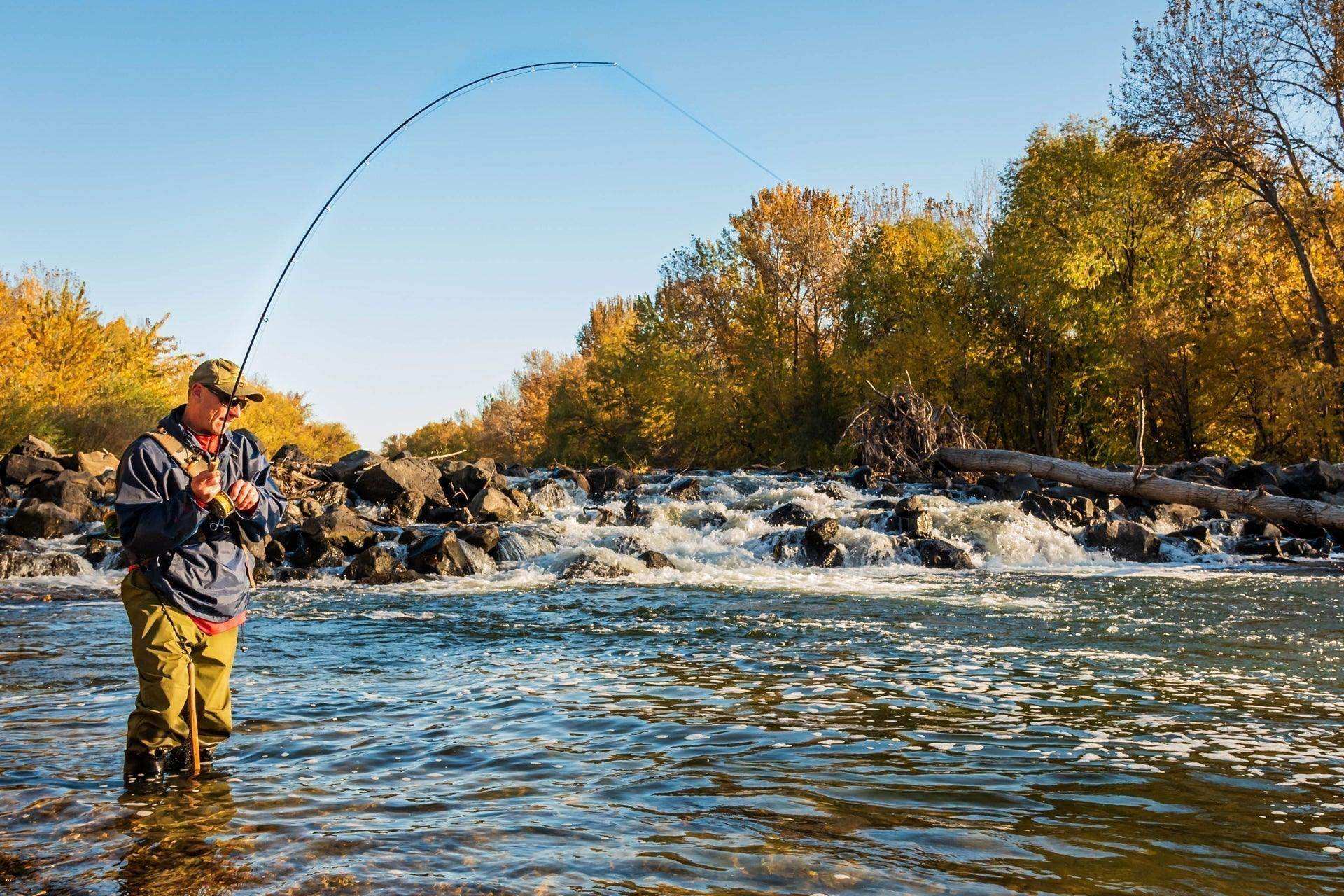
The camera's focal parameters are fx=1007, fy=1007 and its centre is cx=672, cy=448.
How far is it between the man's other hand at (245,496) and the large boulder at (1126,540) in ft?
51.7

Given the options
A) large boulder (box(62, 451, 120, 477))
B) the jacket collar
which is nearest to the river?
the jacket collar

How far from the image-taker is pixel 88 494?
2012 cm

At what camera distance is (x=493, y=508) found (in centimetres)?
2067

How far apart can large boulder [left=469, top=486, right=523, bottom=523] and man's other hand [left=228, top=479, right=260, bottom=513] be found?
625 inches

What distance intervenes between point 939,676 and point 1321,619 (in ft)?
17.4

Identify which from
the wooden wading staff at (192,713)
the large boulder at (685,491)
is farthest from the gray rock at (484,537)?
the wooden wading staff at (192,713)

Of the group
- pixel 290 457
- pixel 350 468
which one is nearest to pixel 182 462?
pixel 350 468

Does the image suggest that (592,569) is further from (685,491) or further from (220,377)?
(220,377)

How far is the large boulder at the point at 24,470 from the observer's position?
2145 centimetres

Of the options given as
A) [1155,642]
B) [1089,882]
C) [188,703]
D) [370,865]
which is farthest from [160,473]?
[1155,642]

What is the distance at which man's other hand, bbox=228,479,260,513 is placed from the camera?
173 inches

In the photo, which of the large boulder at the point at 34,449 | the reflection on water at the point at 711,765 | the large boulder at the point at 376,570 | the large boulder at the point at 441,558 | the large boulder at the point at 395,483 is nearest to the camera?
the reflection on water at the point at 711,765

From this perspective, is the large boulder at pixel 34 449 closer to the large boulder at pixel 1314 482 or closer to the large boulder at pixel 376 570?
the large boulder at pixel 376 570

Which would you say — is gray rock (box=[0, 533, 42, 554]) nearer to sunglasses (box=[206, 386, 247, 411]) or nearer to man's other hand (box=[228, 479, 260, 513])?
sunglasses (box=[206, 386, 247, 411])
